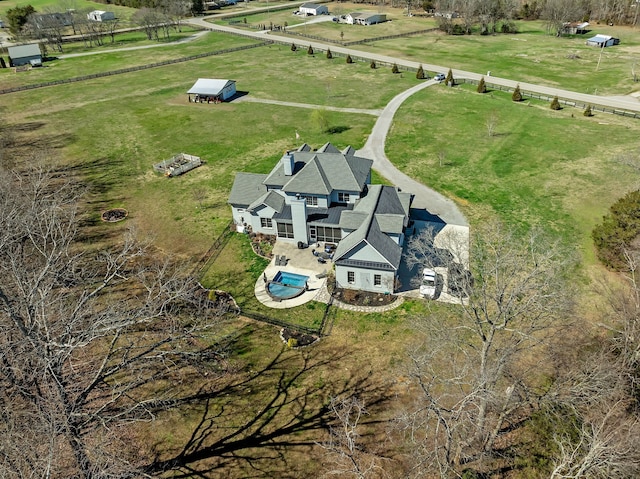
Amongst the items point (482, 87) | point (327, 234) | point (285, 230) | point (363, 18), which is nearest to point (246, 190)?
point (285, 230)

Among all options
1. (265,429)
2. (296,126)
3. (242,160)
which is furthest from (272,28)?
(265,429)

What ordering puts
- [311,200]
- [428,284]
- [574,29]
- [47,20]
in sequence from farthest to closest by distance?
[574,29] → [47,20] → [311,200] → [428,284]

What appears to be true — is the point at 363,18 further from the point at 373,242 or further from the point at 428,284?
the point at 428,284

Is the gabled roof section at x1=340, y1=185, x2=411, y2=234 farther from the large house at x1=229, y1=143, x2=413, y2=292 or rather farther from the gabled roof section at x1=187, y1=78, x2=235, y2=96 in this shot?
the gabled roof section at x1=187, y1=78, x2=235, y2=96

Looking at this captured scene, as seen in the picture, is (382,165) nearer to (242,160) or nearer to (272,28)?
(242,160)

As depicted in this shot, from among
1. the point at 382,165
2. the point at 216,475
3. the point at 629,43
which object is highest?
the point at 629,43
